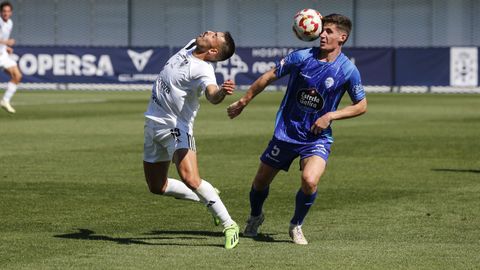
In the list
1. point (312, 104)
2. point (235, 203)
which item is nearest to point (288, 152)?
point (312, 104)

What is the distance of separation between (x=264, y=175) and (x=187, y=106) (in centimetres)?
100

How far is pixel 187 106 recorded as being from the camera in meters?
11.0

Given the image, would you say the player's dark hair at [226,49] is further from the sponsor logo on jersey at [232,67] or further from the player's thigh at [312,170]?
the sponsor logo on jersey at [232,67]

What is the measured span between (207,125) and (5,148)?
301 inches

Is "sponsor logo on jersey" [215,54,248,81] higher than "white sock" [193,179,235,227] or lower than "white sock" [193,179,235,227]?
lower

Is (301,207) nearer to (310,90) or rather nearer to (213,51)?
(310,90)

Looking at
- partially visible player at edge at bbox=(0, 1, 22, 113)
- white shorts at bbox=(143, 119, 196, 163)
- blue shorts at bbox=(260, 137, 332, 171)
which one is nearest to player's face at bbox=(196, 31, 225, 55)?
white shorts at bbox=(143, 119, 196, 163)

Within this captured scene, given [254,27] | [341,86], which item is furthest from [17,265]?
→ [254,27]

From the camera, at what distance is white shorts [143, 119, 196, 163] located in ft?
35.8

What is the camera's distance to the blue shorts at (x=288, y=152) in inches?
435

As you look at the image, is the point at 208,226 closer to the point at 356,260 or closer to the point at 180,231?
the point at 180,231

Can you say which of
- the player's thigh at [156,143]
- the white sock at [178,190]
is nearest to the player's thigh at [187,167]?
the player's thigh at [156,143]

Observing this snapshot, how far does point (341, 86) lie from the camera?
11.0m

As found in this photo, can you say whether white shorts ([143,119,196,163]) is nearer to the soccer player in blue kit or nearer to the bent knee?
the soccer player in blue kit
